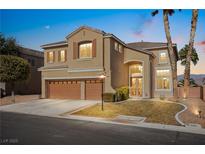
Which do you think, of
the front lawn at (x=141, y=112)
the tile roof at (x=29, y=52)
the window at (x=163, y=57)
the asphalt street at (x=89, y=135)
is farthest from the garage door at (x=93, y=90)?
the tile roof at (x=29, y=52)

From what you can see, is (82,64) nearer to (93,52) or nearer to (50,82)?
(93,52)

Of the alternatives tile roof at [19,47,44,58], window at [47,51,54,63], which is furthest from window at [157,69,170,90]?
tile roof at [19,47,44,58]

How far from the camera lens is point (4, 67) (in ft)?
66.0

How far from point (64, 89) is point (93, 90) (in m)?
3.88

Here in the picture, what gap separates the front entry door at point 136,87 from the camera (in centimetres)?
2212

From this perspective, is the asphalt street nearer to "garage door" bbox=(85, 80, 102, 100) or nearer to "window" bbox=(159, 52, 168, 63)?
"garage door" bbox=(85, 80, 102, 100)

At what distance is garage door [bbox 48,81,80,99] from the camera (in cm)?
2095

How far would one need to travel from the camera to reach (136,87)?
2248cm

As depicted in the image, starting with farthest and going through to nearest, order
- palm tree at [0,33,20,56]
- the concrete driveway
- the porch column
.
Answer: palm tree at [0,33,20,56] < the porch column < the concrete driveway

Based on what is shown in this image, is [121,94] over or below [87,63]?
below

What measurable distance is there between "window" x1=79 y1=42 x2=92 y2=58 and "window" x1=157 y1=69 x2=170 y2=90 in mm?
9414

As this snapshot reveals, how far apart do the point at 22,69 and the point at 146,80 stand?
Result: 14.4 m

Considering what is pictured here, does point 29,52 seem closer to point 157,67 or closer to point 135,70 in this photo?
point 135,70

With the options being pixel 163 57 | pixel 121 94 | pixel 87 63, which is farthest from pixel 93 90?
pixel 163 57
